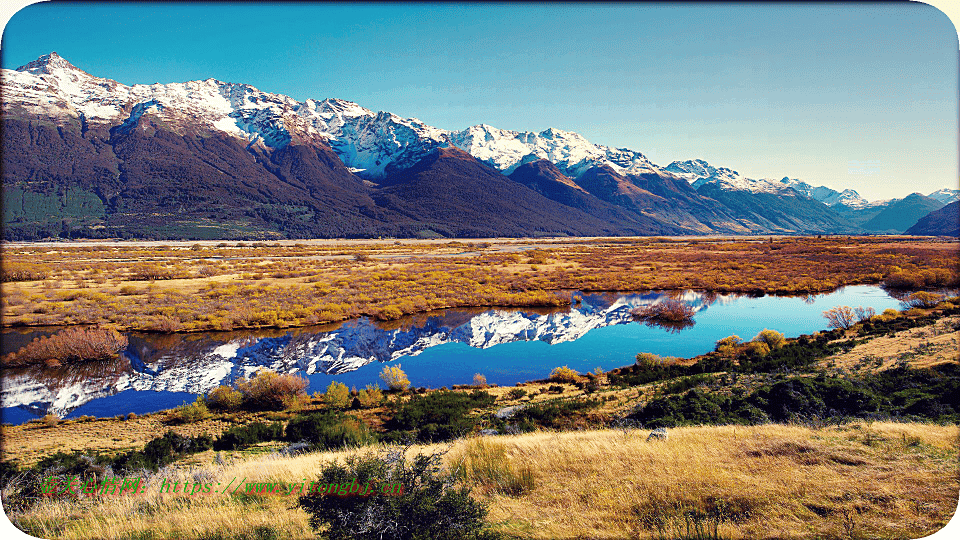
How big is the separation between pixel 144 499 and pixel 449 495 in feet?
15.1

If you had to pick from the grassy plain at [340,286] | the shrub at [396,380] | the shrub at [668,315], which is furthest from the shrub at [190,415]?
the shrub at [668,315]

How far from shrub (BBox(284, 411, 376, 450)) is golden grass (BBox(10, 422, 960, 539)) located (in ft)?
5.60

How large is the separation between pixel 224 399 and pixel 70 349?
1133 centimetres

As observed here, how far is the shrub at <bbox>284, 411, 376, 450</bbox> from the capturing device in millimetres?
10284

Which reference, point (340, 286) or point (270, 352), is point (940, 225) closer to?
point (340, 286)

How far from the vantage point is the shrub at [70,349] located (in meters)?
18.9

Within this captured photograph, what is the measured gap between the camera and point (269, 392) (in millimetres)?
14789

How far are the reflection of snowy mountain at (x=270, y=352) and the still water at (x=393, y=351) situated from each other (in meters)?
0.05

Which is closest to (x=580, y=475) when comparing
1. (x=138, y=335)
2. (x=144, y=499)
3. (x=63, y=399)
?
(x=144, y=499)

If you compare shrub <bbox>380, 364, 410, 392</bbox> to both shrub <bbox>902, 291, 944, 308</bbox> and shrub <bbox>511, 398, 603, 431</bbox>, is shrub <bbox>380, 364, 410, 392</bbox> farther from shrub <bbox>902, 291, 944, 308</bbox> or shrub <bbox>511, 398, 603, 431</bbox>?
shrub <bbox>902, 291, 944, 308</bbox>

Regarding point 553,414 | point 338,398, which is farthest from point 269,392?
point 553,414

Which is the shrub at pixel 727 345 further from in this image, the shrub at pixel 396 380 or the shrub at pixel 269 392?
the shrub at pixel 269 392

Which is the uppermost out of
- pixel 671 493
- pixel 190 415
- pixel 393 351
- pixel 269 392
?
pixel 671 493

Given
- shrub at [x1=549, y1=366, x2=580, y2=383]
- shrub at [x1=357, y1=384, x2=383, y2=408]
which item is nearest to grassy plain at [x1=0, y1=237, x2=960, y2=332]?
shrub at [x1=357, y1=384, x2=383, y2=408]
